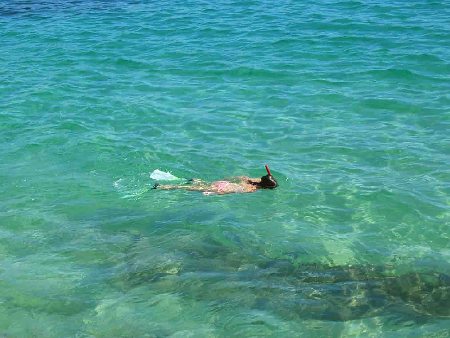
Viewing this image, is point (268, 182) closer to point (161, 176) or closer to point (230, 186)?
point (230, 186)

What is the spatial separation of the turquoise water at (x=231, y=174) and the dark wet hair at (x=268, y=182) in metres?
0.19

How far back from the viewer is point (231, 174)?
12844 mm

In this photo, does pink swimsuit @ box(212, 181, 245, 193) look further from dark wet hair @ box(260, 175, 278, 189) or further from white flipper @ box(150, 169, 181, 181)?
white flipper @ box(150, 169, 181, 181)

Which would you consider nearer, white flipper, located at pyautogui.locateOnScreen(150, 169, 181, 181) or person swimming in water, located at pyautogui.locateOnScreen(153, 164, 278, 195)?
person swimming in water, located at pyautogui.locateOnScreen(153, 164, 278, 195)

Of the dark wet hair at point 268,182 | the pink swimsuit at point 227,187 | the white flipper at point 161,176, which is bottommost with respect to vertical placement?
the white flipper at point 161,176

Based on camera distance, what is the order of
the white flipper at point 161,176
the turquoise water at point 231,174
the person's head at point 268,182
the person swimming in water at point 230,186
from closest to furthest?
the turquoise water at point 231,174
the person's head at point 268,182
the person swimming in water at point 230,186
the white flipper at point 161,176

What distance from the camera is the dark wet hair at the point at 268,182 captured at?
1167cm

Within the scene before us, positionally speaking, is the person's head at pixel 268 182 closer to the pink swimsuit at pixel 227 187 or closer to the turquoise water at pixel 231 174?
the turquoise water at pixel 231 174

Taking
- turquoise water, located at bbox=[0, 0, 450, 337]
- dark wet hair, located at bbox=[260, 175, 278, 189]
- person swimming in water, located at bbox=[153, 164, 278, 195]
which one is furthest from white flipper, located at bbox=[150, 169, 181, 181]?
dark wet hair, located at bbox=[260, 175, 278, 189]

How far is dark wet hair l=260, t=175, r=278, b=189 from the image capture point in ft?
38.3

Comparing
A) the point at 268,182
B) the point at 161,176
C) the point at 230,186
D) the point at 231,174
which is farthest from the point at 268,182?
the point at 161,176

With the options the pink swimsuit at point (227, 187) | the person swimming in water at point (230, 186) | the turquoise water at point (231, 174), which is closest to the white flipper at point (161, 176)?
the turquoise water at point (231, 174)

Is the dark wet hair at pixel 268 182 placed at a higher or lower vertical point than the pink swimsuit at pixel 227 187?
higher

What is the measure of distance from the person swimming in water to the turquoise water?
194 millimetres
